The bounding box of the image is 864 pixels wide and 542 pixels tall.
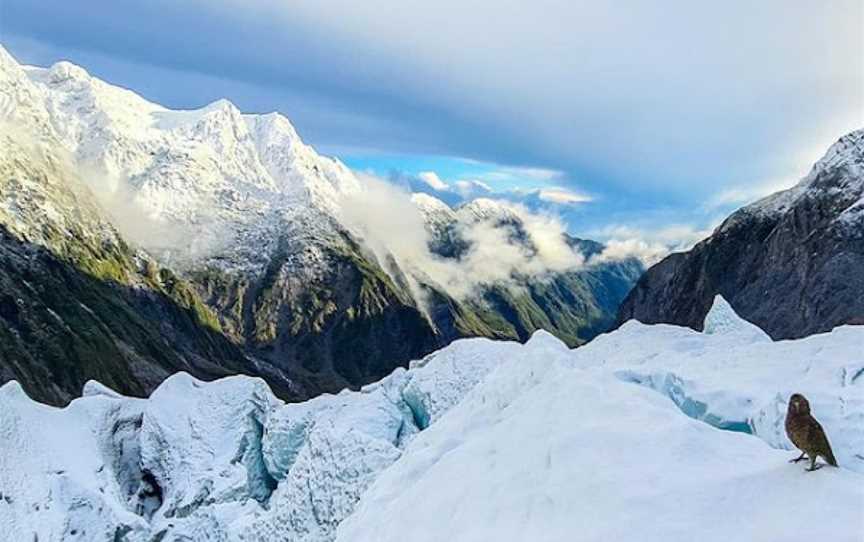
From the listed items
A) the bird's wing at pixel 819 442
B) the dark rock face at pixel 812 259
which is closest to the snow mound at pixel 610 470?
the bird's wing at pixel 819 442

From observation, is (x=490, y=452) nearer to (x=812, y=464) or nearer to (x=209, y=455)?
(x=812, y=464)

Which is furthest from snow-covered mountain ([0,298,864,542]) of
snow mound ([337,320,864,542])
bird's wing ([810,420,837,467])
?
bird's wing ([810,420,837,467])

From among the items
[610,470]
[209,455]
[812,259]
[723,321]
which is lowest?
[209,455]

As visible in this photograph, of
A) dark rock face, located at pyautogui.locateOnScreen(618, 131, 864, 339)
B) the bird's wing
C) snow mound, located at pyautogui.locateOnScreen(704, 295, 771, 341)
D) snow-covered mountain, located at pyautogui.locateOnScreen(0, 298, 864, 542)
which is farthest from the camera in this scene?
dark rock face, located at pyautogui.locateOnScreen(618, 131, 864, 339)

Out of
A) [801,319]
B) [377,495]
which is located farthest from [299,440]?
[801,319]

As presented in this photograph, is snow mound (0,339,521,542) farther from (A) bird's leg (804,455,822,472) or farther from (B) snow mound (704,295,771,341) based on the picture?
(A) bird's leg (804,455,822,472)

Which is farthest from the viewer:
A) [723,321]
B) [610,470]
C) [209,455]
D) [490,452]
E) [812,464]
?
[209,455]

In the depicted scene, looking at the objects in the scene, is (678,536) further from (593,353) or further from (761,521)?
(593,353)

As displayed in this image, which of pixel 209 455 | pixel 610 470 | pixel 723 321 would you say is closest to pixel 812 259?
pixel 723 321

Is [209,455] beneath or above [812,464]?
beneath

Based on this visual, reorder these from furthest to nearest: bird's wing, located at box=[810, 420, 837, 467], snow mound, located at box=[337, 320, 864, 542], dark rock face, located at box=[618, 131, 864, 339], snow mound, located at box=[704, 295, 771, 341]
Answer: dark rock face, located at box=[618, 131, 864, 339] → snow mound, located at box=[704, 295, 771, 341] → bird's wing, located at box=[810, 420, 837, 467] → snow mound, located at box=[337, 320, 864, 542]
